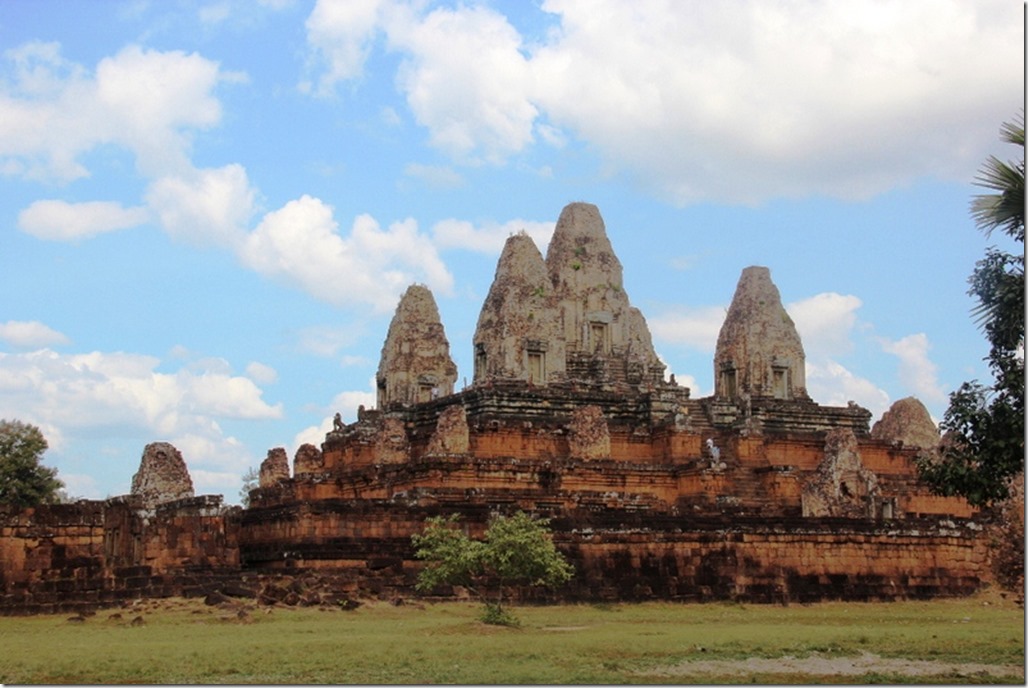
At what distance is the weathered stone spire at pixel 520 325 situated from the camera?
41094mm

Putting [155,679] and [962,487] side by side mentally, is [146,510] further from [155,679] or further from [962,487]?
[962,487]

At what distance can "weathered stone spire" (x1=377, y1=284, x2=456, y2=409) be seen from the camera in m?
46.7

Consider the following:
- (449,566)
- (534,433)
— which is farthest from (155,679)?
(534,433)

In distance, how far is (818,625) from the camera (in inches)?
961

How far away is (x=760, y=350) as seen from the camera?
153 ft

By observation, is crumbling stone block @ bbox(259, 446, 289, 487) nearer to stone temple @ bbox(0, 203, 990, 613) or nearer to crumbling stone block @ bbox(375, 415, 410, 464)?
stone temple @ bbox(0, 203, 990, 613)

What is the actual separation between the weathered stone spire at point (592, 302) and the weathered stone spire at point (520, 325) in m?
1.75

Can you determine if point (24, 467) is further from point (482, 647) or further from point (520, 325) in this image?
point (482, 647)

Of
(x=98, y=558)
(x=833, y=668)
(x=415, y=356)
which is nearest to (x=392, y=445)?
(x=415, y=356)

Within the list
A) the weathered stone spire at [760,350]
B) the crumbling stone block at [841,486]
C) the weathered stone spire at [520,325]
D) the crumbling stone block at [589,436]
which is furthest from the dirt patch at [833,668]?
the weathered stone spire at [760,350]

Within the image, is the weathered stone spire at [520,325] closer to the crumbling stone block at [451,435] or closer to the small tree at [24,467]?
the crumbling stone block at [451,435]

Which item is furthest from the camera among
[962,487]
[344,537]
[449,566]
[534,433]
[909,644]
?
[534,433]

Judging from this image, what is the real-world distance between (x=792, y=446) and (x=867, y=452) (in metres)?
2.33

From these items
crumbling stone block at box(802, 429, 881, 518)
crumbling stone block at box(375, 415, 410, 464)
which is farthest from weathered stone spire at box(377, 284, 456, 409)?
crumbling stone block at box(802, 429, 881, 518)
